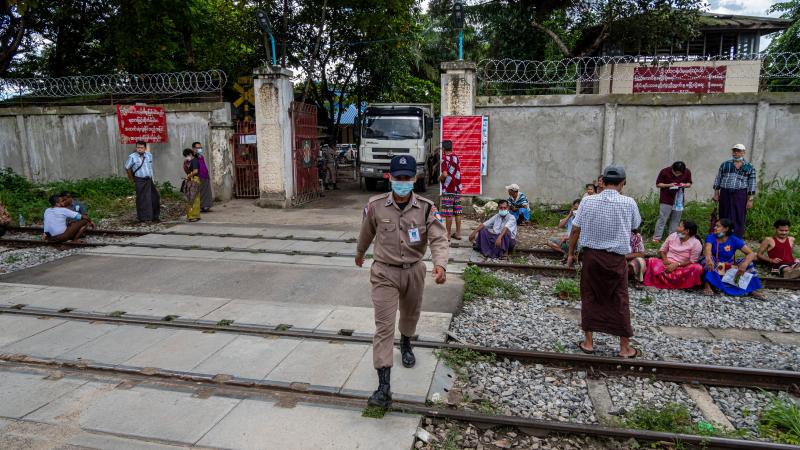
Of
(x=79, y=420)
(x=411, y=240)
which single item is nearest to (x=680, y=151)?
(x=411, y=240)

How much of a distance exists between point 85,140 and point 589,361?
621 inches

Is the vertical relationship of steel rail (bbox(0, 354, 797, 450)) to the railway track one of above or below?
below

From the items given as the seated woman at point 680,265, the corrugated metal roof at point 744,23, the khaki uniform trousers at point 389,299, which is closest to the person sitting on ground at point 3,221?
the khaki uniform trousers at point 389,299

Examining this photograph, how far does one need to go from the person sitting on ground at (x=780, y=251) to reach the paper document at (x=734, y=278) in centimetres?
134

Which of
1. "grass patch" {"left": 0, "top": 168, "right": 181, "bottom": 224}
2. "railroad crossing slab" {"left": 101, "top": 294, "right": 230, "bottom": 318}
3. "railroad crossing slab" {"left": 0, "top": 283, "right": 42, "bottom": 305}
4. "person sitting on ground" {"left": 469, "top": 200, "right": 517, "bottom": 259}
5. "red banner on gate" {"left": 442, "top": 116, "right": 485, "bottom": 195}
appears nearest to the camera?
"railroad crossing slab" {"left": 101, "top": 294, "right": 230, "bottom": 318}

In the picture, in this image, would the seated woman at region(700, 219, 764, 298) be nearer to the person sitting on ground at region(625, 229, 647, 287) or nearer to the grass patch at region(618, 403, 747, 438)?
the person sitting on ground at region(625, 229, 647, 287)

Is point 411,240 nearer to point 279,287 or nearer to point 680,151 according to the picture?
point 279,287

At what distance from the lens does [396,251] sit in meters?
4.33

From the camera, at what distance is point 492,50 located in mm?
16891

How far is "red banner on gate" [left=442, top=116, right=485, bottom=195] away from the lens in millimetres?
12430

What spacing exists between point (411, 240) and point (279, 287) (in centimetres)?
366

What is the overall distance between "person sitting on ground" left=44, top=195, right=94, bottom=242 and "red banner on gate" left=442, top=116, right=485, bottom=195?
26.1 ft

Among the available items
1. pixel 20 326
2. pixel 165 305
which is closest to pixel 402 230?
pixel 165 305

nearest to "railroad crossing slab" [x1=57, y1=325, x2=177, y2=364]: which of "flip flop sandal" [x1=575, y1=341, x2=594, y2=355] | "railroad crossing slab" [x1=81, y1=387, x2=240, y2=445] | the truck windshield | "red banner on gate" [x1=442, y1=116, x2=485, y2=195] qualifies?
"railroad crossing slab" [x1=81, y1=387, x2=240, y2=445]
